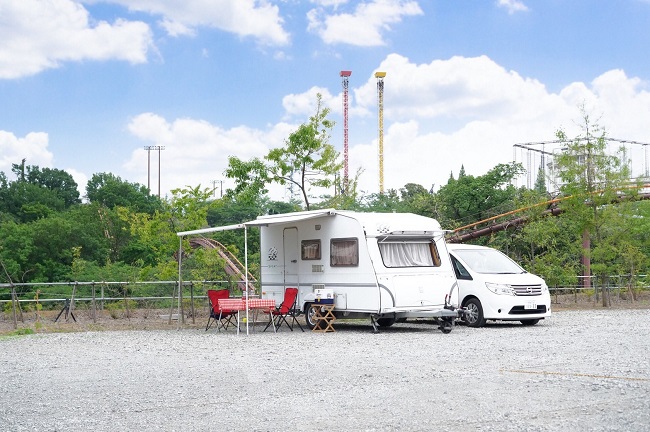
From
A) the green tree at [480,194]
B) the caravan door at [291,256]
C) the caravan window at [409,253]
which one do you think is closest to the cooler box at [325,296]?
the caravan door at [291,256]

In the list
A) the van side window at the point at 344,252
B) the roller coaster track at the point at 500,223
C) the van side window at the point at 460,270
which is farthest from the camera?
the roller coaster track at the point at 500,223

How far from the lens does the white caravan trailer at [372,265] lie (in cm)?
1583

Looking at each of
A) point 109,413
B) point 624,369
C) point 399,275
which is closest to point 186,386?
point 109,413

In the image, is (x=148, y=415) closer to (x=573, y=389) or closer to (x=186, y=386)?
(x=186, y=386)

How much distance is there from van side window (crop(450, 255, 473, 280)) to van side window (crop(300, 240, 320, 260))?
3.10m

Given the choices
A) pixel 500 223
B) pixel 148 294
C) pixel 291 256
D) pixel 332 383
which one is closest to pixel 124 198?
pixel 500 223

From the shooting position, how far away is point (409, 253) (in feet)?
54.3

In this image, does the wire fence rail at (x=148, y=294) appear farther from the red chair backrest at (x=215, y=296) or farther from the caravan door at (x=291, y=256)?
the caravan door at (x=291, y=256)

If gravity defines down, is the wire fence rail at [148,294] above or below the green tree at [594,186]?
below

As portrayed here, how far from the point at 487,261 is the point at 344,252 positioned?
3633mm

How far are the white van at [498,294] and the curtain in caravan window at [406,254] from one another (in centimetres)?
114

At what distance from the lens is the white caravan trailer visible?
15.8 m

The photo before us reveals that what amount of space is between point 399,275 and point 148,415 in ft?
30.2

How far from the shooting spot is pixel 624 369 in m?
9.48
